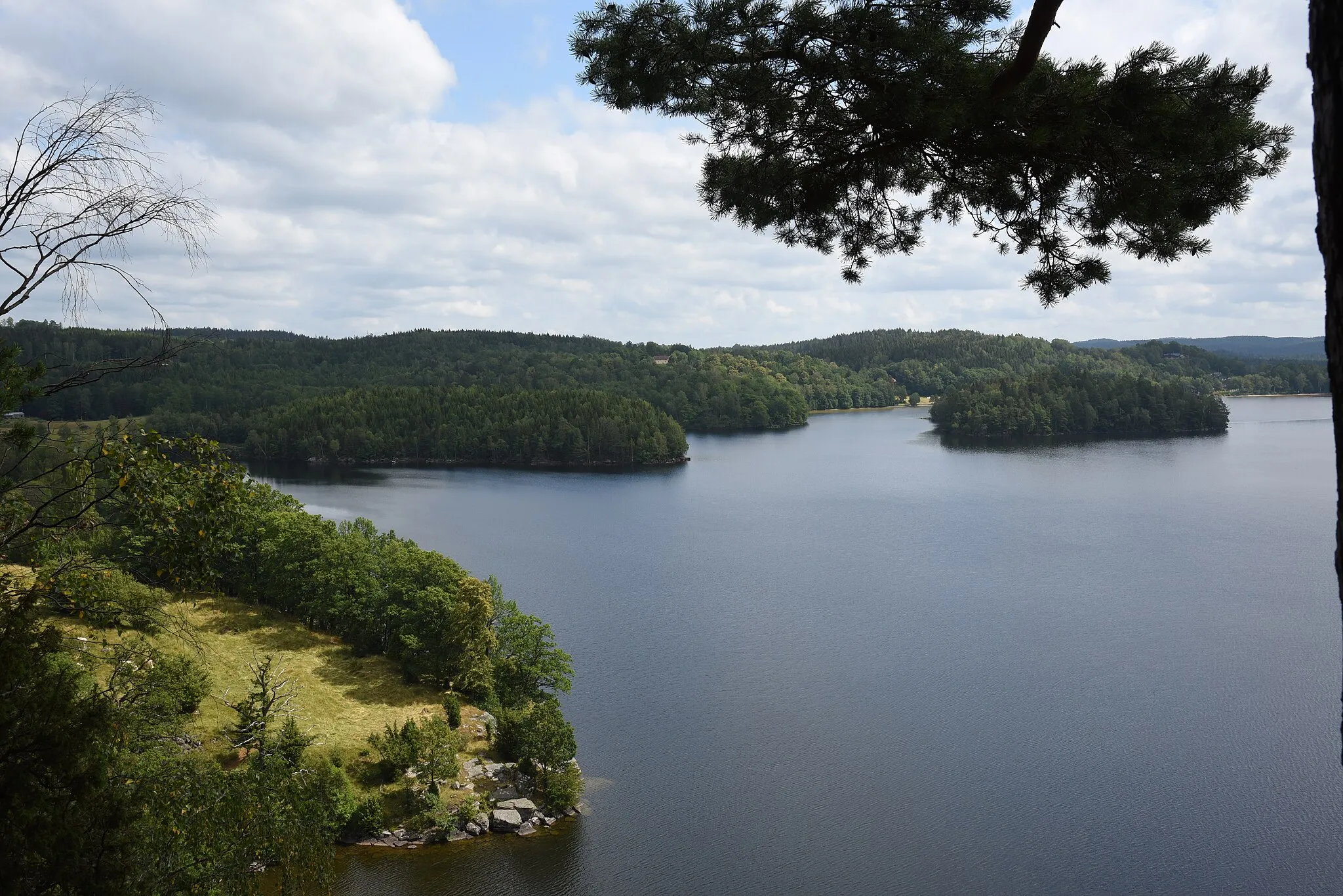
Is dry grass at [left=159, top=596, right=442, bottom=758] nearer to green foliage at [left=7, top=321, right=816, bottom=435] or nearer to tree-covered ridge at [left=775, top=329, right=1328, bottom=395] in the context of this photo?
green foliage at [left=7, top=321, right=816, bottom=435]

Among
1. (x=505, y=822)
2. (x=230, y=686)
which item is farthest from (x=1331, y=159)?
(x=230, y=686)

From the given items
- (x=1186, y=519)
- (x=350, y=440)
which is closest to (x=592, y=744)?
(x=1186, y=519)

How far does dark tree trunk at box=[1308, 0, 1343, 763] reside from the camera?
242 cm

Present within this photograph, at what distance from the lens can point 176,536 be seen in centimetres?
530

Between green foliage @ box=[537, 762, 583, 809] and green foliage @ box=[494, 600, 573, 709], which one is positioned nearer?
green foliage @ box=[537, 762, 583, 809]

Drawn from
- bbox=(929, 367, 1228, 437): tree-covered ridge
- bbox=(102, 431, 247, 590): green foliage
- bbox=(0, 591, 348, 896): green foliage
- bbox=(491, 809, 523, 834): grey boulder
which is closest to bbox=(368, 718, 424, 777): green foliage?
bbox=(491, 809, 523, 834): grey boulder

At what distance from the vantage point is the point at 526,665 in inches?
Answer: 1056

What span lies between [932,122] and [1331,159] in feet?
11.2

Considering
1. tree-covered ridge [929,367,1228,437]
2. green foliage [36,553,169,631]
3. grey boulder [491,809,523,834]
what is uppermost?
green foliage [36,553,169,631]

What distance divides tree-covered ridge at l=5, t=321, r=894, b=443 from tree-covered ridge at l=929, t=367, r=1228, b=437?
26.1 meters

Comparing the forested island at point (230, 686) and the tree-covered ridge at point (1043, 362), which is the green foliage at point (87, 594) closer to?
the forested island at point (230, 686)

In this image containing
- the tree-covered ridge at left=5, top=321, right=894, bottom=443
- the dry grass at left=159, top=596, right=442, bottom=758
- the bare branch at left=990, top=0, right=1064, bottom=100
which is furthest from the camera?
the tree-covered ridge at left=5, top=321, right=894, bottom=443

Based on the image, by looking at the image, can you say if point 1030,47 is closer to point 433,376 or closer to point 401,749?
point 401,749

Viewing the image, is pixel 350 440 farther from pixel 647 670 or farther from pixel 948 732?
pixel 948 732
